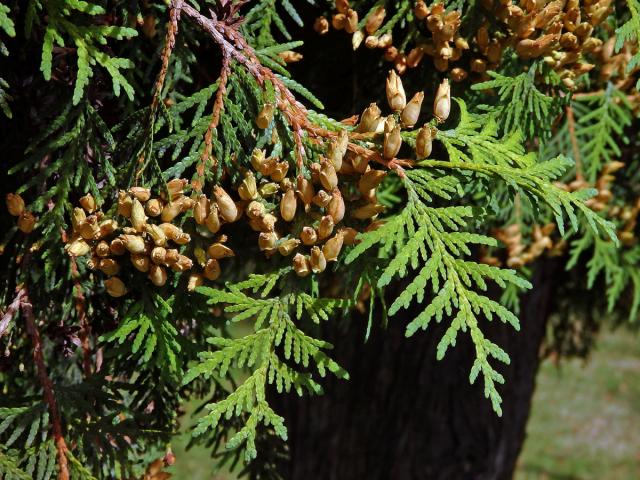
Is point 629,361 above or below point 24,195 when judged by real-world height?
above

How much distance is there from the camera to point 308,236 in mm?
1261

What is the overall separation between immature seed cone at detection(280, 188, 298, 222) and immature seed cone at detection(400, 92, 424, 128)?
0.23 m

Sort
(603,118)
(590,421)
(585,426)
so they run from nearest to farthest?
(603,118), (585,426), (590,421)

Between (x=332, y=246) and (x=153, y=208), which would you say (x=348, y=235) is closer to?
(x=332, y=246)

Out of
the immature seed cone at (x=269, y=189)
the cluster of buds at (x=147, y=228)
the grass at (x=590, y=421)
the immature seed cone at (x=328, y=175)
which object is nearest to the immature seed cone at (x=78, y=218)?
the cluster of buds at (x=147, y=228)

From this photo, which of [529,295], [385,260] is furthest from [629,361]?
[385,260]

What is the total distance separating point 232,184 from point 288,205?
14 cm

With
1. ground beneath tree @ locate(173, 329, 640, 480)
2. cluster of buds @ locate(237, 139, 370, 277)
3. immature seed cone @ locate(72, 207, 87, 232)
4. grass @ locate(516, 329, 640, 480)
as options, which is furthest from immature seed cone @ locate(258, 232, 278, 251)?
grass @ locate(516, 329, 640, 480)

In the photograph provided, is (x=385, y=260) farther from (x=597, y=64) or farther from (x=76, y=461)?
(x=597, y=64)

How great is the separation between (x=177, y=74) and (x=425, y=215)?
53 cm

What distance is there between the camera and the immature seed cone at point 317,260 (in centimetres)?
126

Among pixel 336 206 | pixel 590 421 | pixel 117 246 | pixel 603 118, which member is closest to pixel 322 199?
pixel 336 206

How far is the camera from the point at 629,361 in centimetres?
841

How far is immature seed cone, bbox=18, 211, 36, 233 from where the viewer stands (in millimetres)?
1310
